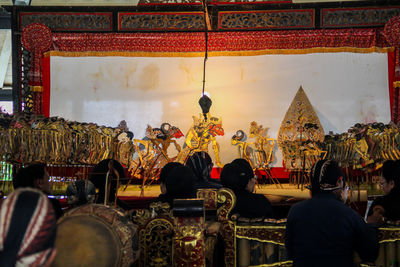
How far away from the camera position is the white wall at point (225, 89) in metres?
6.85

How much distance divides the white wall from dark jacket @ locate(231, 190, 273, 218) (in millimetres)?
3363

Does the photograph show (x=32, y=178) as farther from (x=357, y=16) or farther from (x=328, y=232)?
(x=357, y=16)

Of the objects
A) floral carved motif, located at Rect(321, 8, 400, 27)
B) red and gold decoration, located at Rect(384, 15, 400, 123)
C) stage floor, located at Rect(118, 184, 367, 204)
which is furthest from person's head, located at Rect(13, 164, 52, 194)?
red and gold decoration, located at Rect(384, 15, 400, 123)

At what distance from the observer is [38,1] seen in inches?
285

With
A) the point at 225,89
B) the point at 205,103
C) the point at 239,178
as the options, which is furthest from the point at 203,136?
the point at 239,178

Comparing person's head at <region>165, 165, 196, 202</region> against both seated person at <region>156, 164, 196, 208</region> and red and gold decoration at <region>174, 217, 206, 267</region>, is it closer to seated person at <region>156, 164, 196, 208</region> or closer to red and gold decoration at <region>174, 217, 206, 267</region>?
seated person at <region>156, 164, 196, 208</region>

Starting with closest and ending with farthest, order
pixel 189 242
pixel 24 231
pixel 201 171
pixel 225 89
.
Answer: pixel 24 231, pixel 189 242, pixel 201 171, pixel 225 89

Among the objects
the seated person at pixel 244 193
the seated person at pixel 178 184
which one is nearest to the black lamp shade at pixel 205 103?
the seated person at pixel 244 193

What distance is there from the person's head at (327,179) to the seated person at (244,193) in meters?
0.75

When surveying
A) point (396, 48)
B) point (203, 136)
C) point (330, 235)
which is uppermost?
point (396, 48)

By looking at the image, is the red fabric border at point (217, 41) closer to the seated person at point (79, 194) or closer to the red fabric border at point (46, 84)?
the red fabric border at point (46, 84)

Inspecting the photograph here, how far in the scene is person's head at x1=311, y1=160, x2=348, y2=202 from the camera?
8.86ft

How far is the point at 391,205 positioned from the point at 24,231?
2.41 metres

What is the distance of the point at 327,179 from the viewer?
2.70 metres
